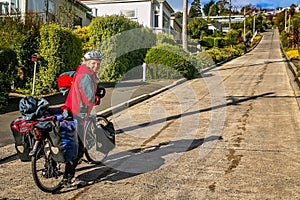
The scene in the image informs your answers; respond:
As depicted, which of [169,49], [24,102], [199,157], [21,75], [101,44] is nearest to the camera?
[24,102]

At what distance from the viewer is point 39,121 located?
4.60 m

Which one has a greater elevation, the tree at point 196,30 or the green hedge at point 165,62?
the tree at point 196,30

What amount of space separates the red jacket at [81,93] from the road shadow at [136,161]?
0.92 metres

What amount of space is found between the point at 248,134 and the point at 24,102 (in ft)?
15.7

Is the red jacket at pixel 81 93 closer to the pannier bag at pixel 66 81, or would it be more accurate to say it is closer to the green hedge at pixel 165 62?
the pannier bag at pixel 66 81

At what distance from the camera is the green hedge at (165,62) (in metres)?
18.5

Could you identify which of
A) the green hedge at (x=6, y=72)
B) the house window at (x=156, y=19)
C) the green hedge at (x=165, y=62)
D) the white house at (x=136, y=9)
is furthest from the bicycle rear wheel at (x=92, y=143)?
the house window at (x=156, y=19)

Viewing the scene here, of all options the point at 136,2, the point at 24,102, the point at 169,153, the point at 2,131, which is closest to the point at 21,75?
the point at 2,131

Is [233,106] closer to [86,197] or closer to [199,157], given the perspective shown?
[199,157]

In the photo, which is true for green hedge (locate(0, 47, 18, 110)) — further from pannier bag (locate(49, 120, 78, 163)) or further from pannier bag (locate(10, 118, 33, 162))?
pannier bag (locate(49, 120, 78, 163))

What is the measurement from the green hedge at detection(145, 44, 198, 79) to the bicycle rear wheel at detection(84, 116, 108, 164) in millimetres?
12531

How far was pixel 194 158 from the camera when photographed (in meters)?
6.29

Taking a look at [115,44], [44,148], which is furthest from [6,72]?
[115,44]

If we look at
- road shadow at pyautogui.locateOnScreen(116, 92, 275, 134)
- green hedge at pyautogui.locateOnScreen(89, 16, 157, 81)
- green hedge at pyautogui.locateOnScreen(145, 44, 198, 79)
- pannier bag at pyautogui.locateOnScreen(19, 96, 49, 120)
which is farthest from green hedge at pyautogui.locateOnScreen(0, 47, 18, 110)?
green hedge at pyautogui.locateOnScreen(145, 44, 198, 79)
